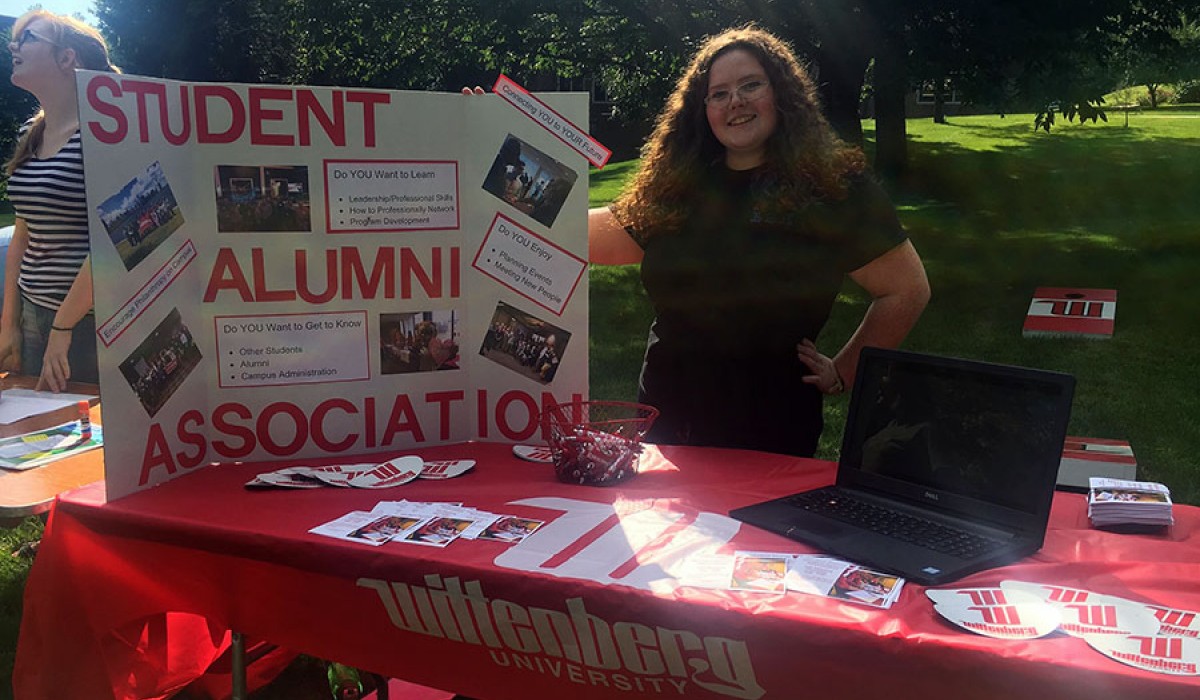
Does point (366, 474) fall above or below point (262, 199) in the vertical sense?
below

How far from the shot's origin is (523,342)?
7.23ft

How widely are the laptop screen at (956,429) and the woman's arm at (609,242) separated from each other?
0.82 meters

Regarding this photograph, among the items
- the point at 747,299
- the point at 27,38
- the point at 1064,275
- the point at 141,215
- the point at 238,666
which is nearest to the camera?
the point at 141,215

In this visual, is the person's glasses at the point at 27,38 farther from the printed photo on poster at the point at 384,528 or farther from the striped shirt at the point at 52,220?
the printed photo on poster at the point at 384,528

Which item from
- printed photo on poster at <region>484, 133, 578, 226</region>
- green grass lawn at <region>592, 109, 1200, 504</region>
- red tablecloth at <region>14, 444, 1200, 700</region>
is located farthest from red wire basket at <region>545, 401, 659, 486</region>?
green grass lawn at <region>592, 109, 1200, 504</region>

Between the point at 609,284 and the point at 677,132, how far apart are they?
6.87 meters

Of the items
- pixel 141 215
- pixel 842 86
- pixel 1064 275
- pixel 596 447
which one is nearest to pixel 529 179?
pixel 596 447

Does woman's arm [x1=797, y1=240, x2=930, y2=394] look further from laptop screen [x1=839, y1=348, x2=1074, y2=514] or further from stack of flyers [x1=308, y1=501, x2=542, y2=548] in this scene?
stack of flyers [x1=308, y1=501, x2=542, y2=548]

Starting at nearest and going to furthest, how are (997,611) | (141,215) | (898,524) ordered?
(997,611) < (898,524) < (141,215)

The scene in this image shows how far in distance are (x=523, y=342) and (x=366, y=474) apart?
484 mm

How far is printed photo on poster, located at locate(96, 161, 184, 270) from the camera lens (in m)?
1.79

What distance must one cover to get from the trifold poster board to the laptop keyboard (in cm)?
72

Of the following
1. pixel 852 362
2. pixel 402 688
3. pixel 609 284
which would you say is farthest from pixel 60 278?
pixel 609 284

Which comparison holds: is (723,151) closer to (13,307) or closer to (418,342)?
(418,342)
